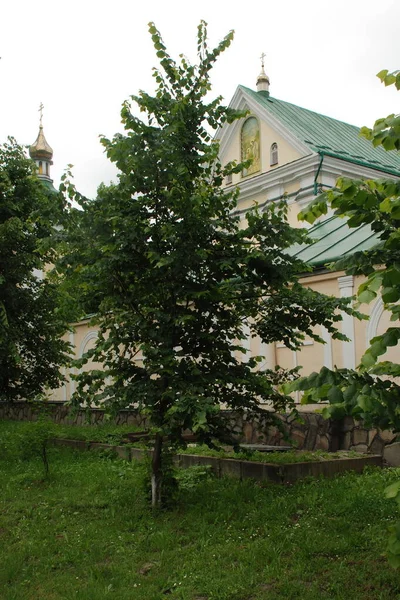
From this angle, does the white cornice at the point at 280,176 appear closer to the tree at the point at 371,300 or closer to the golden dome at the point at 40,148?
the tree at the point at 371,300

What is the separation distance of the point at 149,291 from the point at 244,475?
110 inches

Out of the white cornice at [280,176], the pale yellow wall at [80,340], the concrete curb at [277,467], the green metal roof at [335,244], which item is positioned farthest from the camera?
the white cornice at [280,176]

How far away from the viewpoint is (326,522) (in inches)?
232

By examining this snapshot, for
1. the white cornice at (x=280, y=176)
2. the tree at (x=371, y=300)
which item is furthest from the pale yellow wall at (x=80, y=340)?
the tree at (x=371, y=300)

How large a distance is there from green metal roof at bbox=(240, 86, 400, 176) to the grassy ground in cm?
1784

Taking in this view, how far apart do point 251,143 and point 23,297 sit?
15509 millimetres

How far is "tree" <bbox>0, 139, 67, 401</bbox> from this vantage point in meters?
12.4

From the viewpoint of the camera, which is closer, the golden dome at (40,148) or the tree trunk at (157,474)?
the tree trunk at (157,474)

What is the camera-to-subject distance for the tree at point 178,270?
644cm

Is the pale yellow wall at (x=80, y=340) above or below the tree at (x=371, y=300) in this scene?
above

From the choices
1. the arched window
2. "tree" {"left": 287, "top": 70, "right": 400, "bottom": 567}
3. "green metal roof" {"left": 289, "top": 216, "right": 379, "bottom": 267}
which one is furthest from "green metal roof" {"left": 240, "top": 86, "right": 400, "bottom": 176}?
"tree" {"left": 287, "top": 70, "right": 400, "bottom": 567}

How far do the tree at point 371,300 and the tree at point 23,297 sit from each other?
375 inches

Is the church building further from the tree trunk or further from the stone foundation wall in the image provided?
the tree trunk

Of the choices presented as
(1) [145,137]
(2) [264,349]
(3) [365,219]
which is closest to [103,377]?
(1) [145,137]
